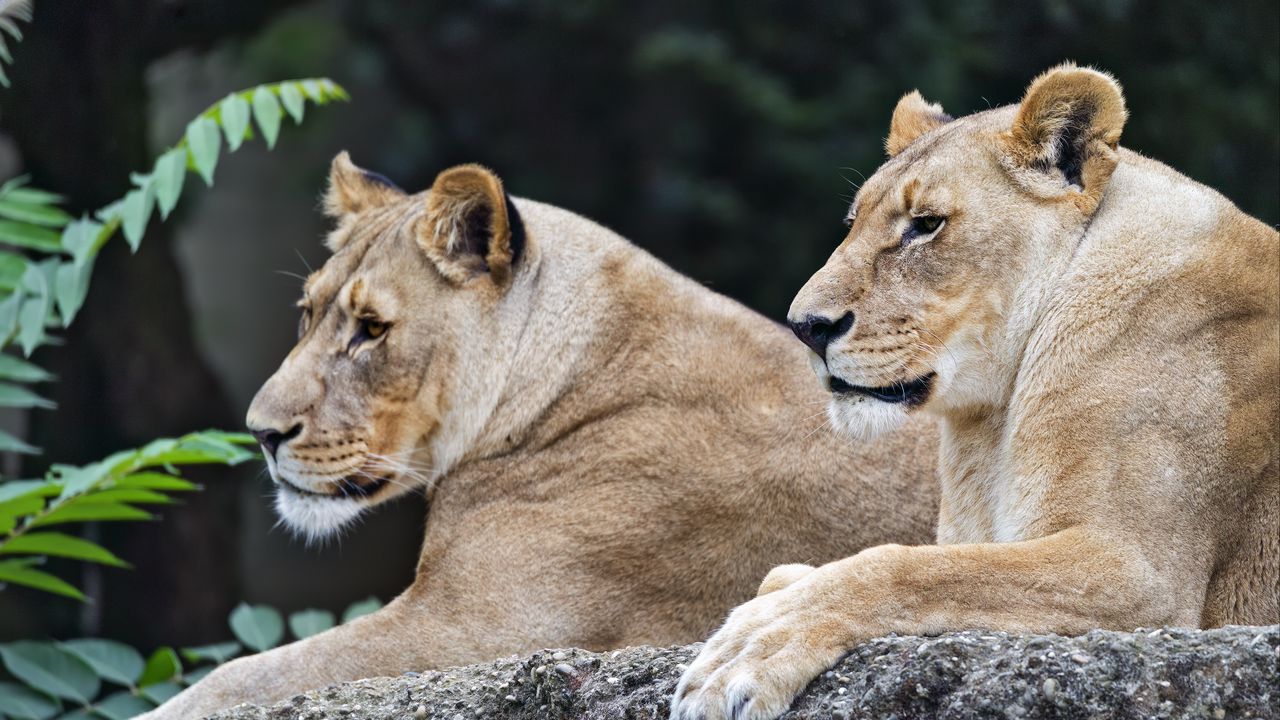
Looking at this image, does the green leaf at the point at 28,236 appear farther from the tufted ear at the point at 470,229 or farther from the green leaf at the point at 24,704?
the green leaf at the point at 24,704

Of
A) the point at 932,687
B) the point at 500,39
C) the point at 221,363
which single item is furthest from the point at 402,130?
the point at 932,687

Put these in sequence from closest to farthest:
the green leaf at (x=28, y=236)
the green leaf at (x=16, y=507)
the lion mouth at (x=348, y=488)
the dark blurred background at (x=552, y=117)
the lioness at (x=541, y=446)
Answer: the lioness at (x=541, y=446) → the green leaf at (x=16, y=507) → the lion mouth at (x=348, y=488) → the green leaf at (x=28, y=236) → the dark blurred background at (x=552, y=117)

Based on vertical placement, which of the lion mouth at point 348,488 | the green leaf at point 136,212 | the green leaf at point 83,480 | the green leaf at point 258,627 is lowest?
the green leaf at point 258,627

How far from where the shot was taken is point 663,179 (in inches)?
387

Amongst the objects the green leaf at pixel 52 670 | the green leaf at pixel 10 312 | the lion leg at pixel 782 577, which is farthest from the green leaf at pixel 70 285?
the lion leg at pixel 782 577

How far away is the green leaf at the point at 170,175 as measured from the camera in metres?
5.14

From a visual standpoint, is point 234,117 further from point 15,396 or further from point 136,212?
point 15,396

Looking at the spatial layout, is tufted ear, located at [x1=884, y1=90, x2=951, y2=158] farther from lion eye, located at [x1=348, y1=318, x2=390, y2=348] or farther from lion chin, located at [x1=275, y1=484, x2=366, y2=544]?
lion chin, located at [x1=275, y1=484, x2=366, y2=544]

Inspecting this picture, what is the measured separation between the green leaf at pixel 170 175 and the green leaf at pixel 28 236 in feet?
1.38

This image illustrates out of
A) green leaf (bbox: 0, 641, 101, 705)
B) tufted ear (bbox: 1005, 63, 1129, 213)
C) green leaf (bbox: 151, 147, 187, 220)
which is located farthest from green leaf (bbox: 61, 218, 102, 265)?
tufted ear (bbox: 1005, 63, 1129, 213)

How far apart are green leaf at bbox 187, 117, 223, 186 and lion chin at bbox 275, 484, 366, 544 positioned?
3.63 feet

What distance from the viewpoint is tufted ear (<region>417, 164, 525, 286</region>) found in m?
Answer: 5.10

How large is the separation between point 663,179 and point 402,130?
190 cm

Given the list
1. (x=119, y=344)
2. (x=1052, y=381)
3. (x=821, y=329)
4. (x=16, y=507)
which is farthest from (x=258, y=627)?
(x=119, y=344)
